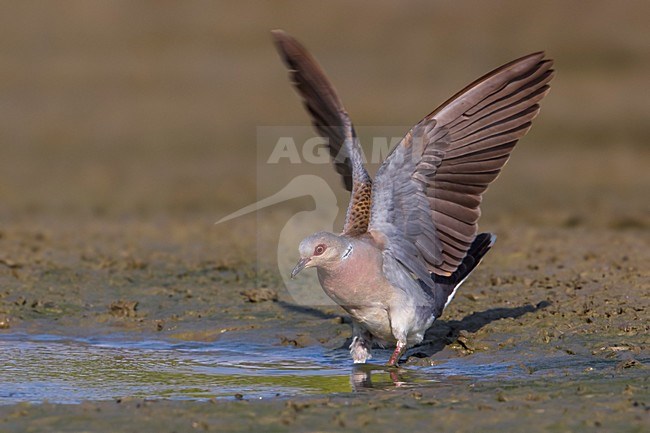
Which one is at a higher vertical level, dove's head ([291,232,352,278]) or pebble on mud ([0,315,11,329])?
dove's head ([291,232,352,278])

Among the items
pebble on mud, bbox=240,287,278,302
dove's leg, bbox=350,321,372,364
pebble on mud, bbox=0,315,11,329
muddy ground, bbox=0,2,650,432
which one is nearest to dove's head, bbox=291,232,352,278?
dove's leg, bbox=350,321,372,364

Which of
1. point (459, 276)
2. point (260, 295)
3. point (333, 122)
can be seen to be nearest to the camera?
point (459, 276)

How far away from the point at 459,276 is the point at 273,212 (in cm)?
657

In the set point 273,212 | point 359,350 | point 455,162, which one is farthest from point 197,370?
point 273,212

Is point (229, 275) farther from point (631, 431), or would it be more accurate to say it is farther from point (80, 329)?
point (631, 431)

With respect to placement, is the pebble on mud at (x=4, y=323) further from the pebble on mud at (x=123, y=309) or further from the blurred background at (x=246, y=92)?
the blurred background at (x=246, y=92)

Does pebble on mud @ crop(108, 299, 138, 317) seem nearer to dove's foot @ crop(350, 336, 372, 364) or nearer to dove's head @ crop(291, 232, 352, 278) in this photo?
dove's foot @ crop(350, 336, 372, 364)

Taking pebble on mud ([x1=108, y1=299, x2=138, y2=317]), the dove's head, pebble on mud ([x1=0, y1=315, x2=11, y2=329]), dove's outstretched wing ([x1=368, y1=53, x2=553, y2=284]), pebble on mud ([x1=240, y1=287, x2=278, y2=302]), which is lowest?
pebble on mud ([x1=0, y1=315, x2=11, y2=329])

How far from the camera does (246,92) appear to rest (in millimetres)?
18312

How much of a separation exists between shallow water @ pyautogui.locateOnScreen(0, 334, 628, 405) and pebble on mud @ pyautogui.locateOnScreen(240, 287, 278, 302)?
1.00 metres

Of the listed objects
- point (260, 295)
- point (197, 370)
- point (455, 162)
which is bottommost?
point (197, 370)

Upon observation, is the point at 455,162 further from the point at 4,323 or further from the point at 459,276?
the point at 4,323

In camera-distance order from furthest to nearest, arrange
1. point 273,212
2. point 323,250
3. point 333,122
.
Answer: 1. point 273,212
2. point 333,122
3. point 323,250

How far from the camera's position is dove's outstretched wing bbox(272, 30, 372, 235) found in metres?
7.92
